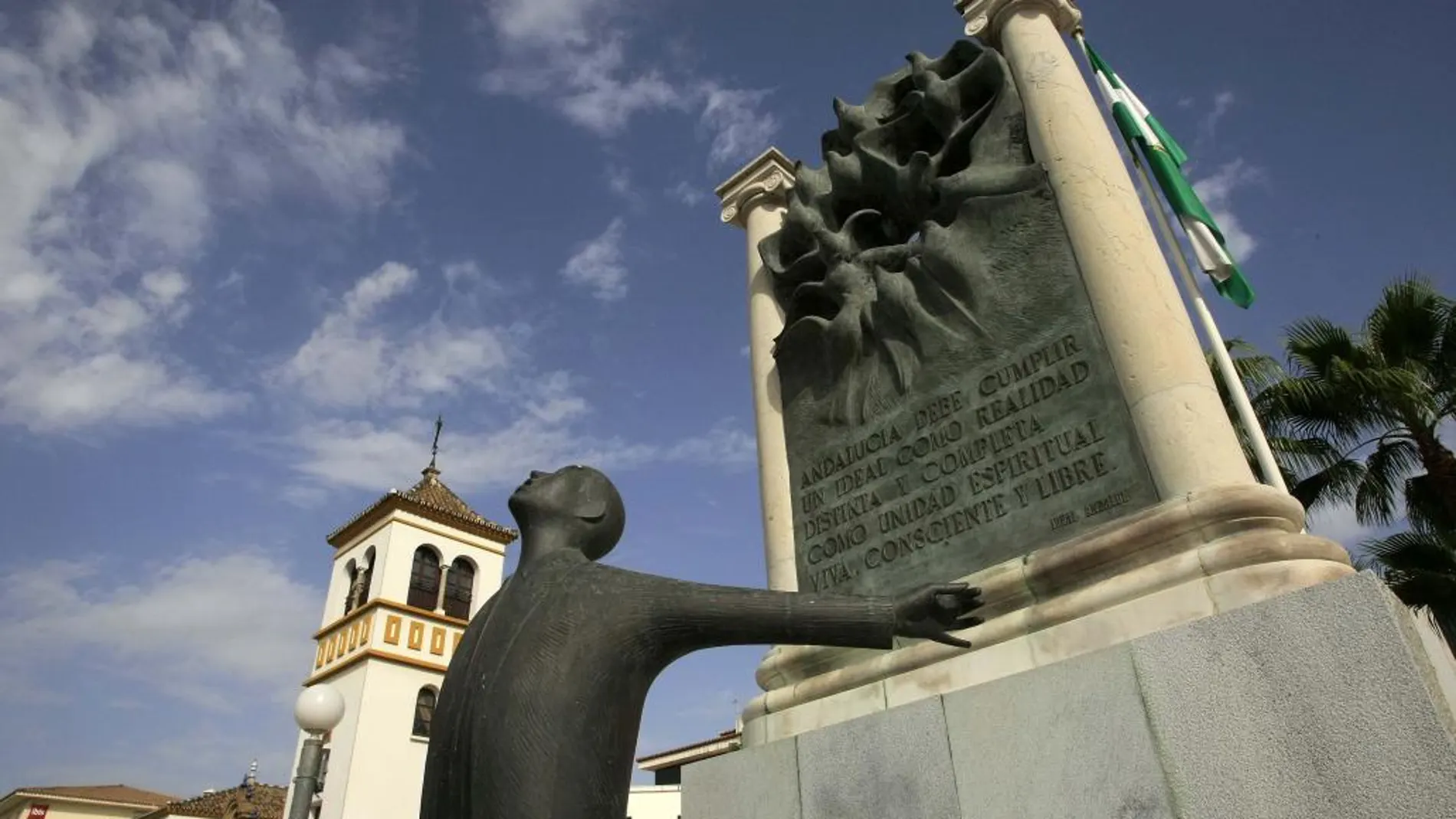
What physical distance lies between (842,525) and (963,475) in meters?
0.93

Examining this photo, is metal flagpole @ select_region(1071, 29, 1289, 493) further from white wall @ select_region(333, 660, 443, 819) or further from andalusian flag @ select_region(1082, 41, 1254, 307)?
white wall @ select_region(333, 660, 443, 819)

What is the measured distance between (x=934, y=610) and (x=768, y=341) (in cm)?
528

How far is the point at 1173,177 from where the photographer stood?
21.4 feet

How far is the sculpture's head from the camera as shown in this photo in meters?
2.36

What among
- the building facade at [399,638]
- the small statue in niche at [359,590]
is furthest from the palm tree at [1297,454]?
the small statue in niche at [359,590]

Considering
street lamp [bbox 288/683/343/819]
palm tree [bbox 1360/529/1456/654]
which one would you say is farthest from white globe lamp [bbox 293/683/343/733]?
palm tree [bbox 1360/529/1456/654]

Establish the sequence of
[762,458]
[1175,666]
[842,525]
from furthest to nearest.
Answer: [762,458], [842,525], [1175,666]

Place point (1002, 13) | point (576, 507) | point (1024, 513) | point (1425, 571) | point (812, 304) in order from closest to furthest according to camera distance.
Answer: point (576, 507)
point (1024, 513)
point (1002, 13)
point (812, 304)
point (1425, 571)

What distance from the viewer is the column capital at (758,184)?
8141mm

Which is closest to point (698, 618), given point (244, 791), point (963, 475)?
point (963, 475)

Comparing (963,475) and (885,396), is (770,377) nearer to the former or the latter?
(885,396)

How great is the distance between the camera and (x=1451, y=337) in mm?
11648

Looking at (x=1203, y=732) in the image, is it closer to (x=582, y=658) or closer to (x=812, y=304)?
(x=582, y=658)

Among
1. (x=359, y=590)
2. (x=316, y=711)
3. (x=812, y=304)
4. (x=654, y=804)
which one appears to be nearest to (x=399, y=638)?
(x=359, y=590)
